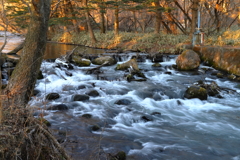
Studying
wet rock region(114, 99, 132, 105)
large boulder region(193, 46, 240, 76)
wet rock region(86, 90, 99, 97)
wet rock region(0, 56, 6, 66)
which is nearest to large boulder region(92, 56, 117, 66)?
wet rock region(0, 56, 6, 66)

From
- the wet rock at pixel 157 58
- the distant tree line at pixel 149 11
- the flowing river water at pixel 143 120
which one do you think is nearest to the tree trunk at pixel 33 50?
the flowing river water at pixel 143 120

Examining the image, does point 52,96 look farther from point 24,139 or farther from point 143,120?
point 24,139

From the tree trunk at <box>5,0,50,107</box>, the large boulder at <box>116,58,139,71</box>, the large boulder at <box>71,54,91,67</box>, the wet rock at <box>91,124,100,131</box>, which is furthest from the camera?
the large boulder at <box>71,54,91,67</box>

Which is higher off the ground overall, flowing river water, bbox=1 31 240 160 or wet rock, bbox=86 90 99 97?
wet rock, bbox=86 90 99 97

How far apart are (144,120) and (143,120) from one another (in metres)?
0.03

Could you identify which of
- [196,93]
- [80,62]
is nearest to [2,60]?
[80,62]

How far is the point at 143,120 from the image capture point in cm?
682

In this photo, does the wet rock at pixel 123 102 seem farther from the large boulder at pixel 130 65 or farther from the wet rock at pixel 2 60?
the wet rock at pixel 2 60

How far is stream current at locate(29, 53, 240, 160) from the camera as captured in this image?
16.7 ft

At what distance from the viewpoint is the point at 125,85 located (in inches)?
410

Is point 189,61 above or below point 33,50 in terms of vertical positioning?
below

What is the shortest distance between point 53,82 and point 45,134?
7819mm

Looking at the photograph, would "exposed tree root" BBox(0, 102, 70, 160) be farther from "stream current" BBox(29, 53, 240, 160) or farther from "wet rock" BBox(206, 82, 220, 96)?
"wet rock" BBox(206, 82, 220, 96)

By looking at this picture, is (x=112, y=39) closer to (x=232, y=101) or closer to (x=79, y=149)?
(x=232, y=101)
